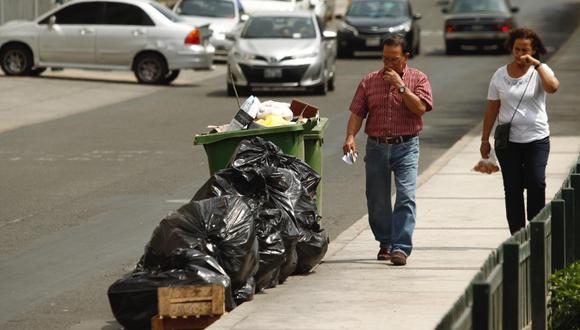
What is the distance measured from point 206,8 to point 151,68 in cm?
610

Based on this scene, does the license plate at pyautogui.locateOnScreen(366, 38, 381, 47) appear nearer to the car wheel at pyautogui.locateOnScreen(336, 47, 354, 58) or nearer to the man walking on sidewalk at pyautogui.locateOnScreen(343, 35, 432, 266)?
the car wheel at pyautogui.locateOnScreen(336, 47, 354, 58)

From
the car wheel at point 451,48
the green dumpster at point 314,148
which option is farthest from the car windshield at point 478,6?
the green dumpster at point 314,148

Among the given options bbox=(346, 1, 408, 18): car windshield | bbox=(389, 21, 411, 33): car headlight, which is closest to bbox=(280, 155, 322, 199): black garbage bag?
bbox=(389, 21, 411, 33): car headlight

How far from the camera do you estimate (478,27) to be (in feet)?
128

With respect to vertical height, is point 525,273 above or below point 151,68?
above

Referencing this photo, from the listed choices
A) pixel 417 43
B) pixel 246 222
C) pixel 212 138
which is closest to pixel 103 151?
pixel 212 138

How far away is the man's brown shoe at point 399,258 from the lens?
35.7 feet

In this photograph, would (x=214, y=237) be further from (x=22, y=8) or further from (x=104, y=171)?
(x=22, y=8)

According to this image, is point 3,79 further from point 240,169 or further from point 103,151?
point 240,169

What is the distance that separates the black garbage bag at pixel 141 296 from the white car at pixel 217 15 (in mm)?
25859

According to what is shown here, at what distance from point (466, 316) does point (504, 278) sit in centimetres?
105

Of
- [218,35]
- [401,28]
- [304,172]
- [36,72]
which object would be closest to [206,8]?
[218,35]

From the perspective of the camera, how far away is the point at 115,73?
3369 cm

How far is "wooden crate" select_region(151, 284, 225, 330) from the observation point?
350 inches
